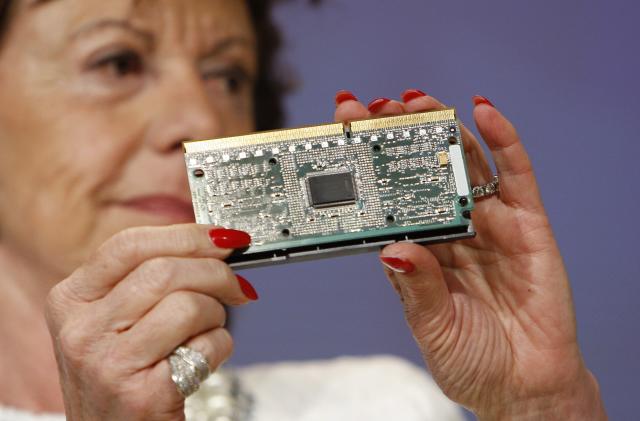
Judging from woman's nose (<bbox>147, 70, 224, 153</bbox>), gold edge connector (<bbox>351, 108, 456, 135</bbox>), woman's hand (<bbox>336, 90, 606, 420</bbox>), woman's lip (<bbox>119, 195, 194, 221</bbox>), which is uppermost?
woman's nose (<bbox>147, 70, 224, 153</bbox>)

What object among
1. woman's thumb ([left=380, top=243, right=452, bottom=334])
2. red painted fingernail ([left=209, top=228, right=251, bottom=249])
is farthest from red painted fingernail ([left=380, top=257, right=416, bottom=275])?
red painted fingernail ([left=209, top=228, right=251, bottom=249])

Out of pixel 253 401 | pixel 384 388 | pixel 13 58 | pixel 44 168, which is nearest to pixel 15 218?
pixel 44 168

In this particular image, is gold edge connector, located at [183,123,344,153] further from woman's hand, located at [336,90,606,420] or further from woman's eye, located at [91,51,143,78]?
woman's eye, located at [91,51,143,78]

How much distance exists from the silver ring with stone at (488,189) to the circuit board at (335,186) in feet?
0.31

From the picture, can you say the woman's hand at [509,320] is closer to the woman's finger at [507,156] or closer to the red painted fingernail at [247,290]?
the woman's finger at [507,156]

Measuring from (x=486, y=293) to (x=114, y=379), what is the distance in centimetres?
67

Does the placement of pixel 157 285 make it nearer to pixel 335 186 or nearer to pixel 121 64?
pixel 335 186

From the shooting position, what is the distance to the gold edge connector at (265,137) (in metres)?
1.28

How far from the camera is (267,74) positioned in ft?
7.01

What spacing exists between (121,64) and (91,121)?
0.15 m

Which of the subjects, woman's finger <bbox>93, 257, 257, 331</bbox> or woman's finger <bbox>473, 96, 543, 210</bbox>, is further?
woman's finger <bbox>473, 96, 543, 210</bbox>

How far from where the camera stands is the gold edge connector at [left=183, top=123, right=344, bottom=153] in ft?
4.20

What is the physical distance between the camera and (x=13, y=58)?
1781 mm

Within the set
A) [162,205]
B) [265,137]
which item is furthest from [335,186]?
[162,205]
